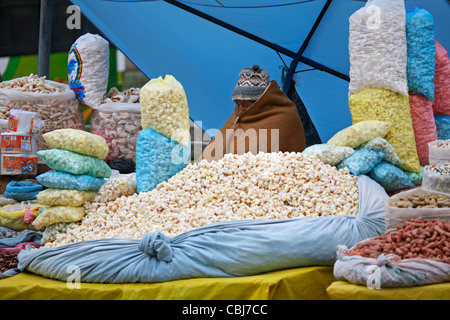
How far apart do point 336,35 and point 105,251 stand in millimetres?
2860

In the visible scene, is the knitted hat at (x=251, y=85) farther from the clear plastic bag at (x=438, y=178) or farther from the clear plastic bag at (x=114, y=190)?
the clear plastic bag at (x=438, y=178)

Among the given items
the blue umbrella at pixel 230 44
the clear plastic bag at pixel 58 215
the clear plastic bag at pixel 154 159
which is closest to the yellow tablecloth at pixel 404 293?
the clear plastic bag at pixel 154 159

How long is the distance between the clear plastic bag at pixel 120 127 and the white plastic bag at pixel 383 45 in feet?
6.09

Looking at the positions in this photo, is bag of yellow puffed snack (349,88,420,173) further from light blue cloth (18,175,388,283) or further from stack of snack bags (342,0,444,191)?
light blue cloth (18,175,388,283)

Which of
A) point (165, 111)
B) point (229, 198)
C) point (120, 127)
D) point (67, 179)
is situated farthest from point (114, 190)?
point (120, 127)

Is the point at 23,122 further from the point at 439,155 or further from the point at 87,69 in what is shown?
the point at 439,155

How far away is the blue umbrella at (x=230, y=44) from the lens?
4.23 meters

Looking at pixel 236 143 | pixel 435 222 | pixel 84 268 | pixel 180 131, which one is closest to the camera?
pixel 435 222

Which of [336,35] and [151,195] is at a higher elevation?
[336,35]

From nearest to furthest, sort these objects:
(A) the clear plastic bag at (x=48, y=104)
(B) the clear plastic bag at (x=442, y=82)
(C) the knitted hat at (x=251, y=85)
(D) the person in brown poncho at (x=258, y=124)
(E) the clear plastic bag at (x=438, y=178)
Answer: (E) the clear plastic bag at (x=438, y=178) → (D) the person in brown poncho at (x=258, y=124) → (C) the knitted hat at (x=251, y=85) → (B) the clear plastic bag at (x=442, y=82) → (A) the clear plastic bag at (x=48, y=104)

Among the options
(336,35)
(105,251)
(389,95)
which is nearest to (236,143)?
(389,95)

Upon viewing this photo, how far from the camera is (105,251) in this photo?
1.98 m

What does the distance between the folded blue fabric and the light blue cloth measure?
4.30 feet

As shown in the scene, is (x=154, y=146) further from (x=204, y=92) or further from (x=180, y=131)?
(x=204, y=92)
